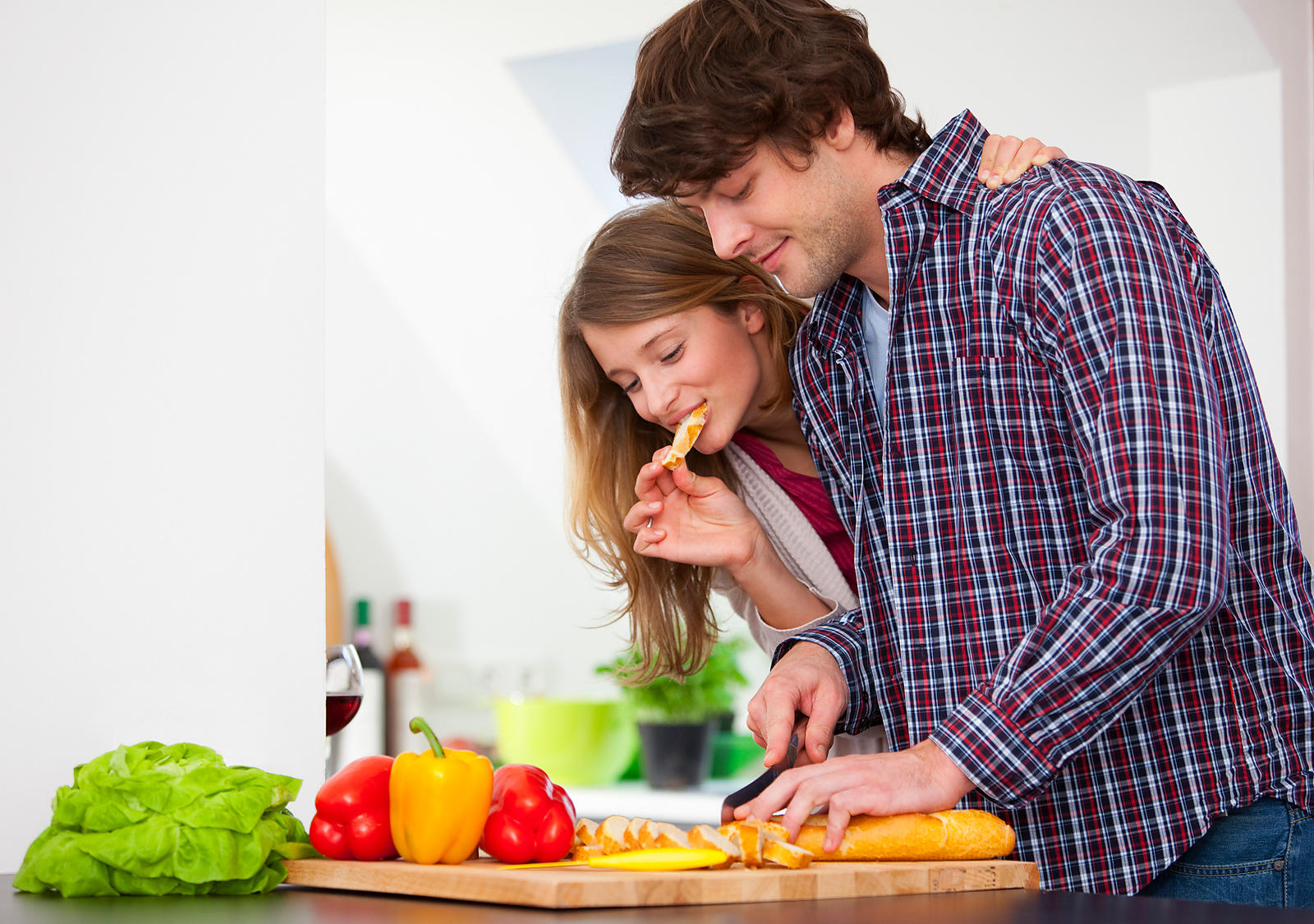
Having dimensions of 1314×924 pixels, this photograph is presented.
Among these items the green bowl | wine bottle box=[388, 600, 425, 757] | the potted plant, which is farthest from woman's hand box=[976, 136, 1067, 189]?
wine bottle box=[388, 600, 425, 757]

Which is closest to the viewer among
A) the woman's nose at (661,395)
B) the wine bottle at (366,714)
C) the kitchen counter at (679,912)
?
the kitchen counter at (679,912)

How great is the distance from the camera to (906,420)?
1440 millimetres

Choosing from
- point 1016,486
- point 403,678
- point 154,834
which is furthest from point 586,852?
point 403,678

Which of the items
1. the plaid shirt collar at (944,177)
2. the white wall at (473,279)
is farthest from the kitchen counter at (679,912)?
the white wall at (473,279)

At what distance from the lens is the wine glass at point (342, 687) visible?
152 cm

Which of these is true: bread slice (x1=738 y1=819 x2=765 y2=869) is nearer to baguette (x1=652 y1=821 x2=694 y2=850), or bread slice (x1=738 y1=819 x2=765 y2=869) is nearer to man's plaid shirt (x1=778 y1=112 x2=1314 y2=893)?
baguette (x1=652 y1=821 x2=694 y2=850)

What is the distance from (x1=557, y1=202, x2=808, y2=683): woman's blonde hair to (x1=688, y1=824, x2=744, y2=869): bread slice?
85cm

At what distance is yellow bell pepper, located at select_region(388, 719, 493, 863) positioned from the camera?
1.14 m

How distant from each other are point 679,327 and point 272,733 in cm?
76

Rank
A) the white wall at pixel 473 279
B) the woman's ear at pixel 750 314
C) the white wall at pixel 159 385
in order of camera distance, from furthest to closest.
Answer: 1. the white wall at pixel 473 279
2. the woman's ear at pixel 750 314
3. the white wall at pixel 159 385

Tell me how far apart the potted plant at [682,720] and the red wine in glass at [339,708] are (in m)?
1.58

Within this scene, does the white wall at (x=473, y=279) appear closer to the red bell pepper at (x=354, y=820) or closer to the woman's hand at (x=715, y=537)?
the woman's hand at (x=715, y=537)

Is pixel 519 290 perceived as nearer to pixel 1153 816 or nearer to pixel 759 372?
pixel 759 372

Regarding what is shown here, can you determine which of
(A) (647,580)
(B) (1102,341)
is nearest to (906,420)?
(B) (1102,341)
